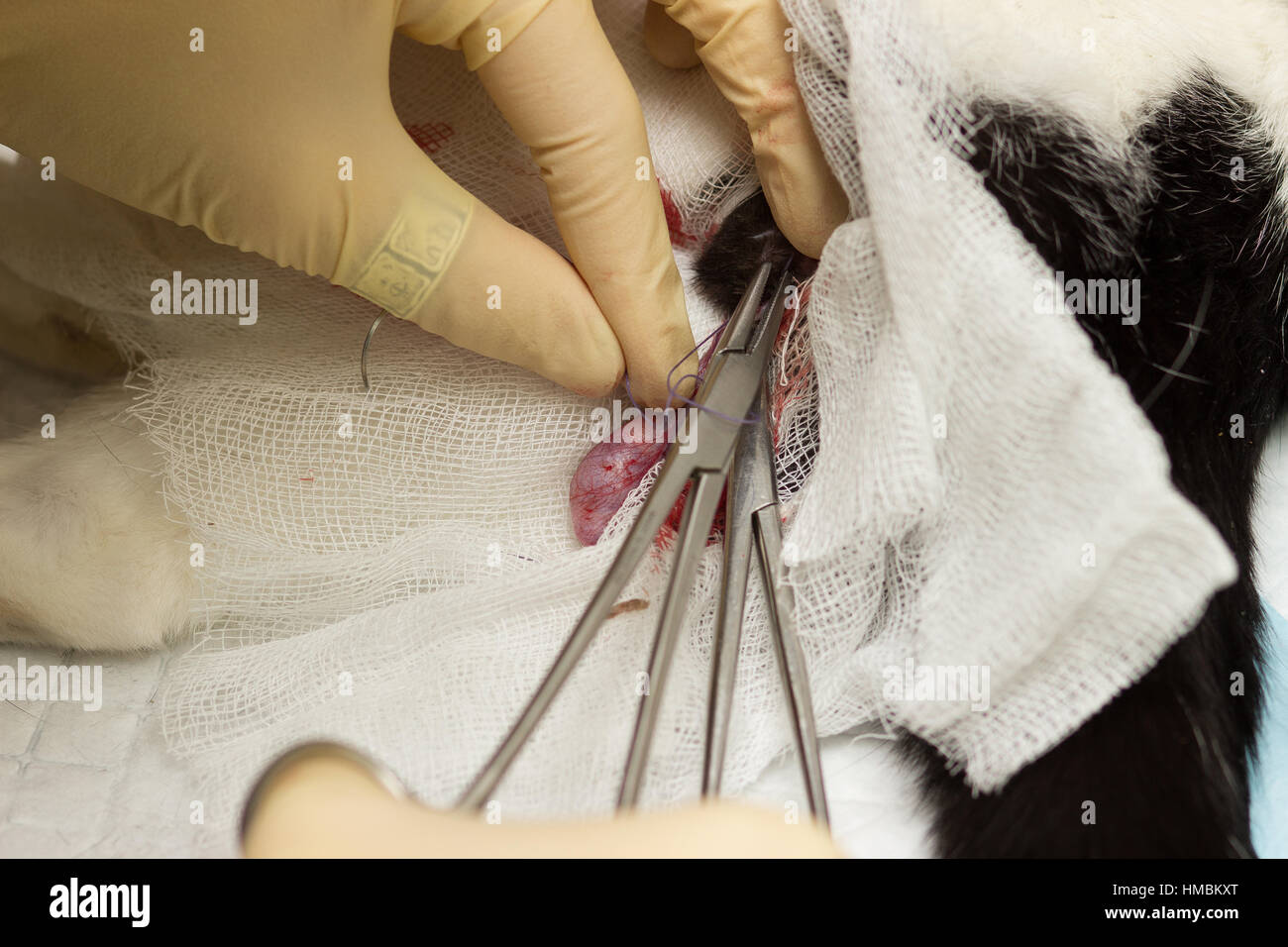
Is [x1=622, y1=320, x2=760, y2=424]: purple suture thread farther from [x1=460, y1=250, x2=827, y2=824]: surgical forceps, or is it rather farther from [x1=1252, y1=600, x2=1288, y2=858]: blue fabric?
[x1=1252, y1=600, x2=1288, y2=858]: blue fabric

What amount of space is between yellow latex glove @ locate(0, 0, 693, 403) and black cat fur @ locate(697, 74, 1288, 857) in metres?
0.20

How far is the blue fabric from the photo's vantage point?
17.1 inches

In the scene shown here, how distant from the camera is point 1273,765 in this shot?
46 cm

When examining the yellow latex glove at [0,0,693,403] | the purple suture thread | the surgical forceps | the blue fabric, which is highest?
the yellow latex glove at [0,0,693,403]

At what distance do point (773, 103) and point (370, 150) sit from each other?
0.22 meters

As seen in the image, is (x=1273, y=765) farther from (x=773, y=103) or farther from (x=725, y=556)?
(x=773, y=103)

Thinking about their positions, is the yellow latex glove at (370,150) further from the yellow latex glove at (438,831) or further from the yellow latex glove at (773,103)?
the yellow latex glove at (438,831)

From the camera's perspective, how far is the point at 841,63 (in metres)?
0.46

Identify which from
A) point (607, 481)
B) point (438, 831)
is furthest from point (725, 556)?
point (438, 831)

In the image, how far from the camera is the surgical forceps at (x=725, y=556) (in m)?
0.39

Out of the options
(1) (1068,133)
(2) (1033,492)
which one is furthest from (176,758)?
(1) (1068,133)

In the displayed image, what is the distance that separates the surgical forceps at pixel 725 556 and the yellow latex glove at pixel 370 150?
58mm

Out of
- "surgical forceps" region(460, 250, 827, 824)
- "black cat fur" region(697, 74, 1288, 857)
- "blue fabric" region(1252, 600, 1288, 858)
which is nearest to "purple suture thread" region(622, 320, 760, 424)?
"surgical forceps" region(460, 250, 827, 824)
